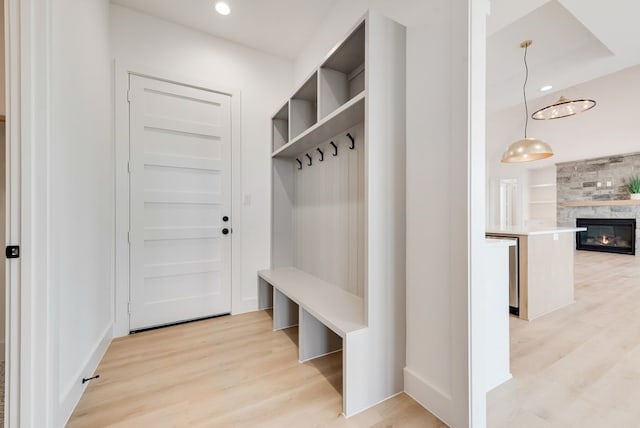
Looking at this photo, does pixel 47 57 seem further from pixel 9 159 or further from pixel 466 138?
pixel 466 138

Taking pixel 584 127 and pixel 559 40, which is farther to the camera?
pixel 584 127

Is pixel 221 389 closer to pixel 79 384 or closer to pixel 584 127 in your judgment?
pixel 79 384

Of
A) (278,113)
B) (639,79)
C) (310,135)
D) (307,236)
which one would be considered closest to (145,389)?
(307,236)

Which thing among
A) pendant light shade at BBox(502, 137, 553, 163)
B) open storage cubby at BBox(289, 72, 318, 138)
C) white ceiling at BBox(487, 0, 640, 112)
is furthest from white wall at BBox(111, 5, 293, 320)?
pendant light shade at BBox(502, 137, 553, 163)

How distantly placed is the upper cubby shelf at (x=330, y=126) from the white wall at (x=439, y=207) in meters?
0.33

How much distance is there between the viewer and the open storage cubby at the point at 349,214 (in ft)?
4.74

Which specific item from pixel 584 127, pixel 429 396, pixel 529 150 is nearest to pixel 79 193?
pixel 429 396

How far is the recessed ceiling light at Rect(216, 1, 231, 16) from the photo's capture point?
232 centimetres

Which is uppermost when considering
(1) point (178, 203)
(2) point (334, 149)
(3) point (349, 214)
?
(2) point (334, 149)

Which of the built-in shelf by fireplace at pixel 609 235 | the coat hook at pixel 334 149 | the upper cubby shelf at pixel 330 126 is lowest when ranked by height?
the built-in shelf by fireplace at pixel 609 235

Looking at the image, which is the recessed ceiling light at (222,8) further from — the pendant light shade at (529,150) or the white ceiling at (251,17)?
the pendant light shade at (529,150)

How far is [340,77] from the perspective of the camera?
197cm

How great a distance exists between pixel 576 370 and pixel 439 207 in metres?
1.66

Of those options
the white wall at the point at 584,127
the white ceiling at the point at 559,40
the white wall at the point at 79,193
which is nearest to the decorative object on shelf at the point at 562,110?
the white ceiling at the point at 559,40
